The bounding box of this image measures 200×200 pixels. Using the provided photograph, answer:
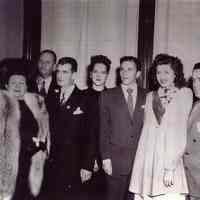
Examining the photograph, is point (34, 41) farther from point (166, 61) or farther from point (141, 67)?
point (166, 61)

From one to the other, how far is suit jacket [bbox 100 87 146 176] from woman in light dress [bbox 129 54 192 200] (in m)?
0.03

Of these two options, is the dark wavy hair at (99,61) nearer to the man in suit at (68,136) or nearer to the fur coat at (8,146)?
the man in suit at (68,136)

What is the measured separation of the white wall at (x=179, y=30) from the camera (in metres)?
1.44

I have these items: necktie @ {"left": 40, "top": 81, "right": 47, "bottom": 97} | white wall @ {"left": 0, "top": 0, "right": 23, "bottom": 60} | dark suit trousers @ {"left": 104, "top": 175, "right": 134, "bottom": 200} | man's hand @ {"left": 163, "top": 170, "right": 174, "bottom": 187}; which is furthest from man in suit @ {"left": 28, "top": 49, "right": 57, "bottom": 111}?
man's hand @ {"left": 163, "top": 170, "right": 174, "bottom": 187}

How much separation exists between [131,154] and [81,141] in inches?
7.1

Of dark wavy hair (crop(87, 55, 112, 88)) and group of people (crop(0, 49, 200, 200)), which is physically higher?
dark wavy hair (crop(87, 55, 112, 88))

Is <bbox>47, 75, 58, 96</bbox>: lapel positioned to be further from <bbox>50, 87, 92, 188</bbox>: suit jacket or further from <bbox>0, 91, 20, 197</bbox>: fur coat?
<bbox>0, 91, 20, 197</bbox>: fur coat

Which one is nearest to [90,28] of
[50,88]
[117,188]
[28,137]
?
[50,88]

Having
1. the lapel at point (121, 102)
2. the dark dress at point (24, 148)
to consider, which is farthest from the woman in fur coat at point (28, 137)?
the lapel at point (121, 102)

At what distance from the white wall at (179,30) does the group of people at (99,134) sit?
17 centimetres

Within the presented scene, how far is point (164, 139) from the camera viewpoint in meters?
1.24

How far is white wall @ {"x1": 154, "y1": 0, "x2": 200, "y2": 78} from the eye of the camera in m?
1.44

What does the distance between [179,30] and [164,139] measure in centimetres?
47

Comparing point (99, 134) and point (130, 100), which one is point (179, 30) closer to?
point (130, 100)
